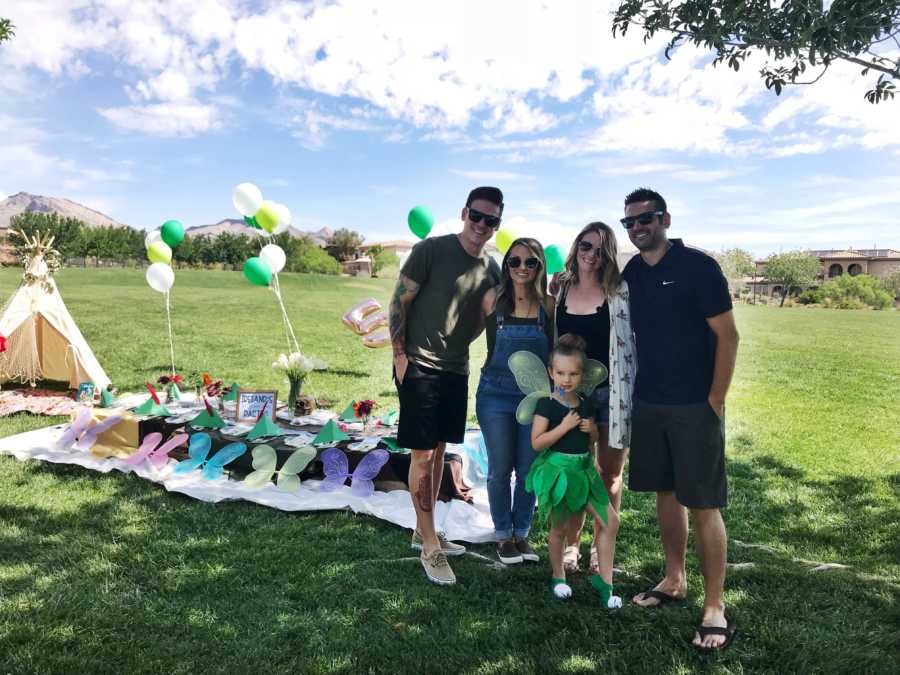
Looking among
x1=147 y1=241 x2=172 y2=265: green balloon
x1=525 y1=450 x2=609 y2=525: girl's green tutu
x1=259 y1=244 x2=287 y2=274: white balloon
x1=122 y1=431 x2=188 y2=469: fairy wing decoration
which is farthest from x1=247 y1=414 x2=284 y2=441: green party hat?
x1=147 y1=241 x2=172 y2=265: green balloon

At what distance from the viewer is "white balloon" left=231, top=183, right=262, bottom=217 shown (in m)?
5.94

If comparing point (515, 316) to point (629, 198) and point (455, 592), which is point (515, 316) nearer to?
point (629, 198)

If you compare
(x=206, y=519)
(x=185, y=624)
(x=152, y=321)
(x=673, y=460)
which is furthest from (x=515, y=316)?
(x=152, y=321)

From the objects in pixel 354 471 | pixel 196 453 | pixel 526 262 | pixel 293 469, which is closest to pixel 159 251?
pixel 196 453

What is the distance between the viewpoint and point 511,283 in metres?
3.27

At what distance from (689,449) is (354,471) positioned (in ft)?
9.17

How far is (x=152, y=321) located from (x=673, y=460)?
18.7 meters

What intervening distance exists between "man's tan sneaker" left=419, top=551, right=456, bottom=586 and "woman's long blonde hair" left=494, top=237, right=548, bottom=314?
4.92 feet

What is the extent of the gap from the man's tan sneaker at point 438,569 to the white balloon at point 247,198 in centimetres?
418

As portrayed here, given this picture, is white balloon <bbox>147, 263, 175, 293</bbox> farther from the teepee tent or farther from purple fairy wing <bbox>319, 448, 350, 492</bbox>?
purple fairy wing <bbox>319, 448, 350, 492</bbox>

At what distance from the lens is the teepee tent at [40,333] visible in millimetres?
7730

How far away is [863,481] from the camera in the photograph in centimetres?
557

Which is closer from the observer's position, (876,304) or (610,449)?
(610,449)

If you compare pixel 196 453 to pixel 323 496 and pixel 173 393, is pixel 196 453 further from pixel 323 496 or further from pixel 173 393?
pixel 173 393
